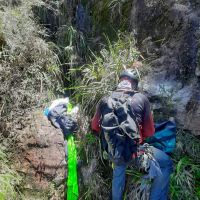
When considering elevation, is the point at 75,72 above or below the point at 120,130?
above

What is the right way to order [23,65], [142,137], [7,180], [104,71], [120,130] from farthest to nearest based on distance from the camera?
1. [23,65]
2. [104,71]
3. [7,180]
4. [142,137]
5. [120,130]

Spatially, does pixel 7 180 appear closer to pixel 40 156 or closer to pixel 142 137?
pixel 40 156

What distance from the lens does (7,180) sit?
185 inches

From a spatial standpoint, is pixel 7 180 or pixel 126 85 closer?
pixel 126 85

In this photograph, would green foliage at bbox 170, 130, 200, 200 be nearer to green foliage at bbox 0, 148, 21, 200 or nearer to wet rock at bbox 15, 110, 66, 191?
wet rock at bbox 15, 110, 66, 191

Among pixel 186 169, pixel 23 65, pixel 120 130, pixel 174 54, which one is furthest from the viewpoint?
pixel 23 65

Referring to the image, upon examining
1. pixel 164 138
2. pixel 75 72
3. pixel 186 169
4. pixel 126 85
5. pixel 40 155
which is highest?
pixel 75 72

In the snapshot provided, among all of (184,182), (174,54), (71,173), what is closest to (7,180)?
(71,173)

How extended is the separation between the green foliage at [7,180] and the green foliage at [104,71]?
130 cm

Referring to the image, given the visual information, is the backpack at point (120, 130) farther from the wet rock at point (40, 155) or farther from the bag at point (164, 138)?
the wet rock at point (40, 155)

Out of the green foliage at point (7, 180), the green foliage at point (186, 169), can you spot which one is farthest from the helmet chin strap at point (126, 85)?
the green foliage at point (7, 180)

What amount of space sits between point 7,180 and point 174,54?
278cm

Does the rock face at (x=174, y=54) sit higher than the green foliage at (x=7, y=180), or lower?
higher

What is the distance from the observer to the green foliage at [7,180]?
180 inches
